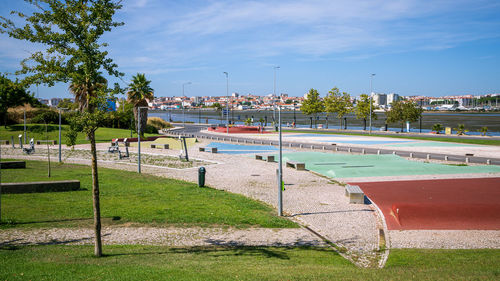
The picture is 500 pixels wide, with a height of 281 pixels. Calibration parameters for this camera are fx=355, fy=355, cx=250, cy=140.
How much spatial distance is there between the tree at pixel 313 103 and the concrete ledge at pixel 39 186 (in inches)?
2383

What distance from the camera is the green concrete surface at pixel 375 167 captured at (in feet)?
75.8

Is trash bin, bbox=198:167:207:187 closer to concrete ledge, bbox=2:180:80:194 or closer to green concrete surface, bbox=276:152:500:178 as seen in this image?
concrete ledge, bbox=2:180:80:194

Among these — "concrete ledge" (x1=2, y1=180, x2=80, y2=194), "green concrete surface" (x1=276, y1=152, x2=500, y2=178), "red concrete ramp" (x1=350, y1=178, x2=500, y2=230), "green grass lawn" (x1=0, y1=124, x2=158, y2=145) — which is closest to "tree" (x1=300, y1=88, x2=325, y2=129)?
"green grass lawn" (x1=0, y1=124, x2=158, y2=145)

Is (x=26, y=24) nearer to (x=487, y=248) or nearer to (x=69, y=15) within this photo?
(x=69, y=15)

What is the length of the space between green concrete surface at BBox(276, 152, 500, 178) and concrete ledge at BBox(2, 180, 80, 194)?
1482 cm

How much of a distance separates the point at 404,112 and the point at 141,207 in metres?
54.7

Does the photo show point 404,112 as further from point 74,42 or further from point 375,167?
point 74,42

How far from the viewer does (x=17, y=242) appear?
9.97 m

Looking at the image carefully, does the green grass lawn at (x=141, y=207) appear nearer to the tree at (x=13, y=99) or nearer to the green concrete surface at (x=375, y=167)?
the green concrete surface at (x=375, y=167)

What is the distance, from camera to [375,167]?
25.1 m

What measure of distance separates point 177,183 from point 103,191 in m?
3.93

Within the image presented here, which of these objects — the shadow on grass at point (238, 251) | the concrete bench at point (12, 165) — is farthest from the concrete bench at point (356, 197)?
the concrete bench at point (12, 165)

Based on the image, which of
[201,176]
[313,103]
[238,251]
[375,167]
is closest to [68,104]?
[238,251]

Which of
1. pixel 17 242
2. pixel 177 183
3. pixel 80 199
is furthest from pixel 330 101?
pixel 17 242
